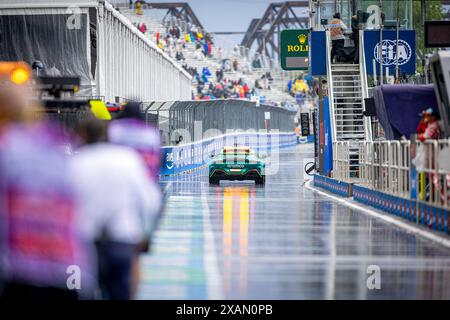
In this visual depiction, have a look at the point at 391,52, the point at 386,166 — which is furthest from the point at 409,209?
the point at 391,52

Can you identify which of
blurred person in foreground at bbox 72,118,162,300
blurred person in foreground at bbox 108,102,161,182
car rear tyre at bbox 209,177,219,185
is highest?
blurred person in foreground at bbox 108,102,161,182

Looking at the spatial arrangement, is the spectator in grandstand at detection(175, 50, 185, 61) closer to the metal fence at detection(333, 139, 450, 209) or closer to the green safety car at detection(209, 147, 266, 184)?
the green safety car at detection(209, 147, 266, 184)

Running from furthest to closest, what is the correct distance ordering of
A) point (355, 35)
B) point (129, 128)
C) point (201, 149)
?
1. point (201, 149)
2. point (355, 35)
3. point (129, 128)

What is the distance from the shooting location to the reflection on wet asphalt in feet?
40.4

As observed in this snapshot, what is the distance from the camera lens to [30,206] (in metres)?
6.73

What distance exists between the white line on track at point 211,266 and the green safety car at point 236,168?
16862 mm

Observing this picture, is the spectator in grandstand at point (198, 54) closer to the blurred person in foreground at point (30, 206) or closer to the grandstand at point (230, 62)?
the grandstand at point (230, 62)

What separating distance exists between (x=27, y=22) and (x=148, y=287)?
34416mm

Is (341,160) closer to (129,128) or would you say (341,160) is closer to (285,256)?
(285,256)

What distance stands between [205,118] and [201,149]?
4.51 meters

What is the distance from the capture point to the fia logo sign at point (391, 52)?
129 feet

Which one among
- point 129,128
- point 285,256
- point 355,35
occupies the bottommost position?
point 285,256

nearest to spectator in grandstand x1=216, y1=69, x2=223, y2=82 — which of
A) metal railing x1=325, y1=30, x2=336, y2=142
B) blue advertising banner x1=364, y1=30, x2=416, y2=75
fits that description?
blue advertising banner x1=364, y1=30, x2=416, y2=75

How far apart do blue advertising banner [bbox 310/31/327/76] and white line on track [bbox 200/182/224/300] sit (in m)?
16.7
